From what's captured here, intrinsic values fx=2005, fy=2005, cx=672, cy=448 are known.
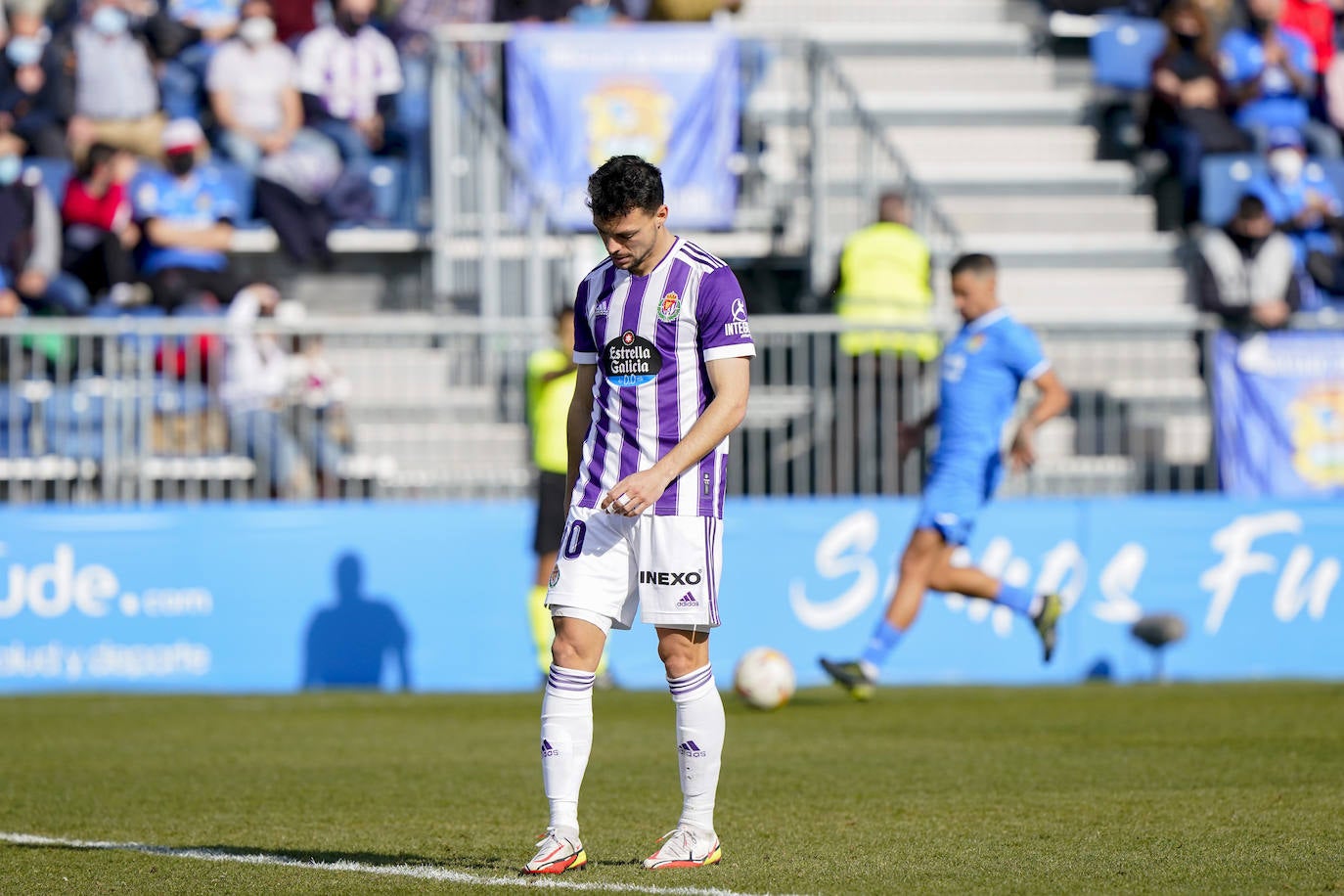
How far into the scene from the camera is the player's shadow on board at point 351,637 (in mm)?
13352

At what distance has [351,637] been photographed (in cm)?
1341

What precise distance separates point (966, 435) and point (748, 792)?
404 centimetres

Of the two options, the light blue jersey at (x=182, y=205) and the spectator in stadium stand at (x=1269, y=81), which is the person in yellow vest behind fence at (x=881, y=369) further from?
the spectator in stadium stand at (x=1269, y=81)

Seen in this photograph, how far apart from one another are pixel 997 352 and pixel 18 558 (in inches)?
253

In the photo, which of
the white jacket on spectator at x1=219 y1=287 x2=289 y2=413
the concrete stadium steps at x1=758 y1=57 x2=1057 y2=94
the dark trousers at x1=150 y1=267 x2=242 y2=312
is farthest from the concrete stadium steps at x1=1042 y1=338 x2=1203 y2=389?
the concrete stadium steps at x1=758 y1=57 x2=1057 y2=94

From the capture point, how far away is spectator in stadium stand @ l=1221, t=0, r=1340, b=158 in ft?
62.4

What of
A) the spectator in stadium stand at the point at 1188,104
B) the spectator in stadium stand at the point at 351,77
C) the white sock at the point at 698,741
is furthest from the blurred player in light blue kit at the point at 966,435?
the spectator in stadium stand at the point at 351,77

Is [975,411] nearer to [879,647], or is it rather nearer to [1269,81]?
[879,647]

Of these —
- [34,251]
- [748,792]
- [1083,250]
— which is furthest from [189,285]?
[748,792]

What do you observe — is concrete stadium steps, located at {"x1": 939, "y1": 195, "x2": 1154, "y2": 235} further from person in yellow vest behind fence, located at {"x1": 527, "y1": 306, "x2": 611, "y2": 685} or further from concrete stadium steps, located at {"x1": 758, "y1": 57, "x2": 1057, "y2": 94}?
person in yellow vest behind fence, located at {"x1": 527, "y1": 306, "x2": 611, "y2": 685}

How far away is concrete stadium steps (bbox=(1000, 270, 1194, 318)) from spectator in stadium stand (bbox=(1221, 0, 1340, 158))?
167 centimetres

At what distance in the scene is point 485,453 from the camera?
555 inches

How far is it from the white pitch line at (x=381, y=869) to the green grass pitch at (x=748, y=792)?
0.06m

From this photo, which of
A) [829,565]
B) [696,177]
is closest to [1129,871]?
[829,565]
